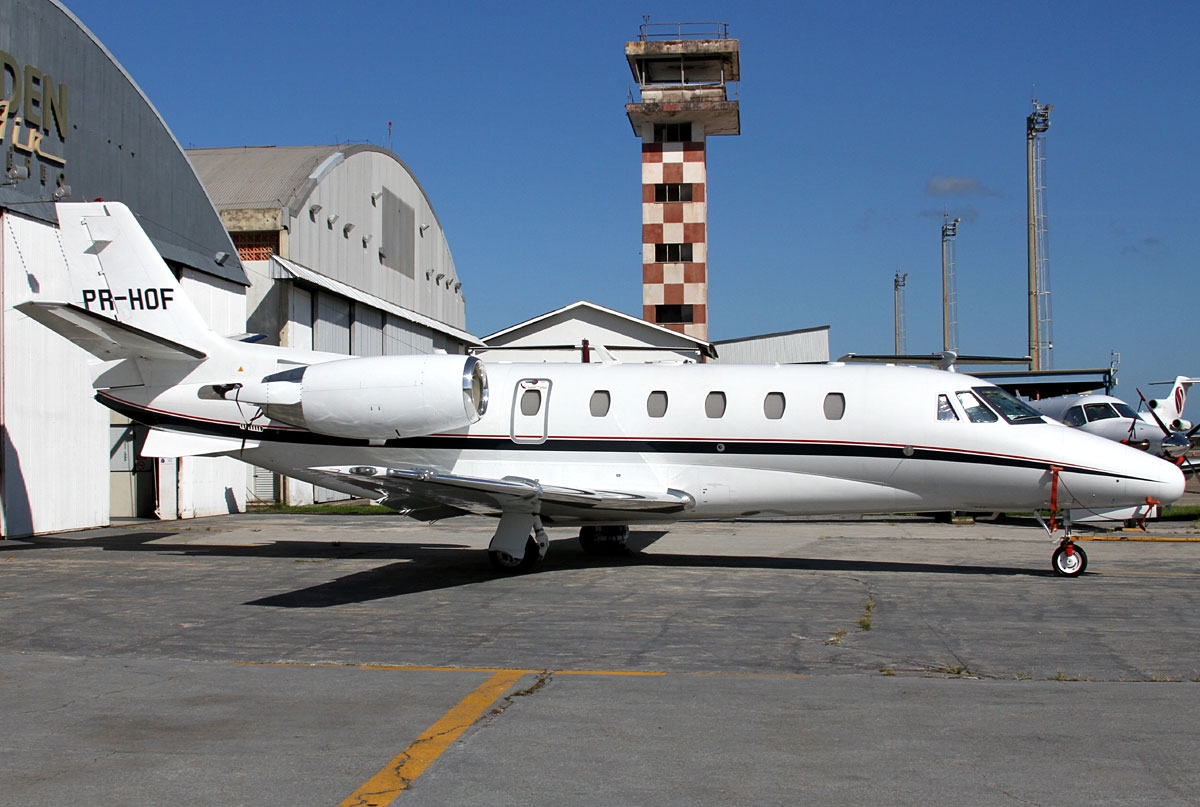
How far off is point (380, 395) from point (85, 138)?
1075 cm

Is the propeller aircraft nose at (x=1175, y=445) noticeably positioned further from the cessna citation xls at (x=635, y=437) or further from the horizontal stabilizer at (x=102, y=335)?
the horizontal stabilizer at (x=102, y=335)

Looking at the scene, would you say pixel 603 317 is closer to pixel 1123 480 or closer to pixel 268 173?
pixel 268 173

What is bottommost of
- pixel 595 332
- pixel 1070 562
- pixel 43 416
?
pixel 1070 562

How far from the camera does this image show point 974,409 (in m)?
13.8

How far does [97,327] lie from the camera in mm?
14578

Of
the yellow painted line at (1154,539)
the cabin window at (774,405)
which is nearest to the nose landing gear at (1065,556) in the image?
the cabin window at (774,405)

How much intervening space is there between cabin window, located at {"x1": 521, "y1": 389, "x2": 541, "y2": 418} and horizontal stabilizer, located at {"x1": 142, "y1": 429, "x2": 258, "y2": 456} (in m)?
4.05

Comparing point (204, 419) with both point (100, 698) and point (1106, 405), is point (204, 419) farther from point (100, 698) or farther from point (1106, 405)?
point (1106, 405)

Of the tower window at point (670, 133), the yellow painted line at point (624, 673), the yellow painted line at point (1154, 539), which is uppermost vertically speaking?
the tower window at point (670, 133)

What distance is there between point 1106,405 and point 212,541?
20.4 m

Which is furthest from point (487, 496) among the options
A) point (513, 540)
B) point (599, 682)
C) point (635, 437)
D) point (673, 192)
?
point (673, 192)

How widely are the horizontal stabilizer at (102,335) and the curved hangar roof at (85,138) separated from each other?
4635mm

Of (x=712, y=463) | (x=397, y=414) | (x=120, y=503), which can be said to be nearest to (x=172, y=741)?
(x=397, y=414)

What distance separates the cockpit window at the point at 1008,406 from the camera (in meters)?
13.7
